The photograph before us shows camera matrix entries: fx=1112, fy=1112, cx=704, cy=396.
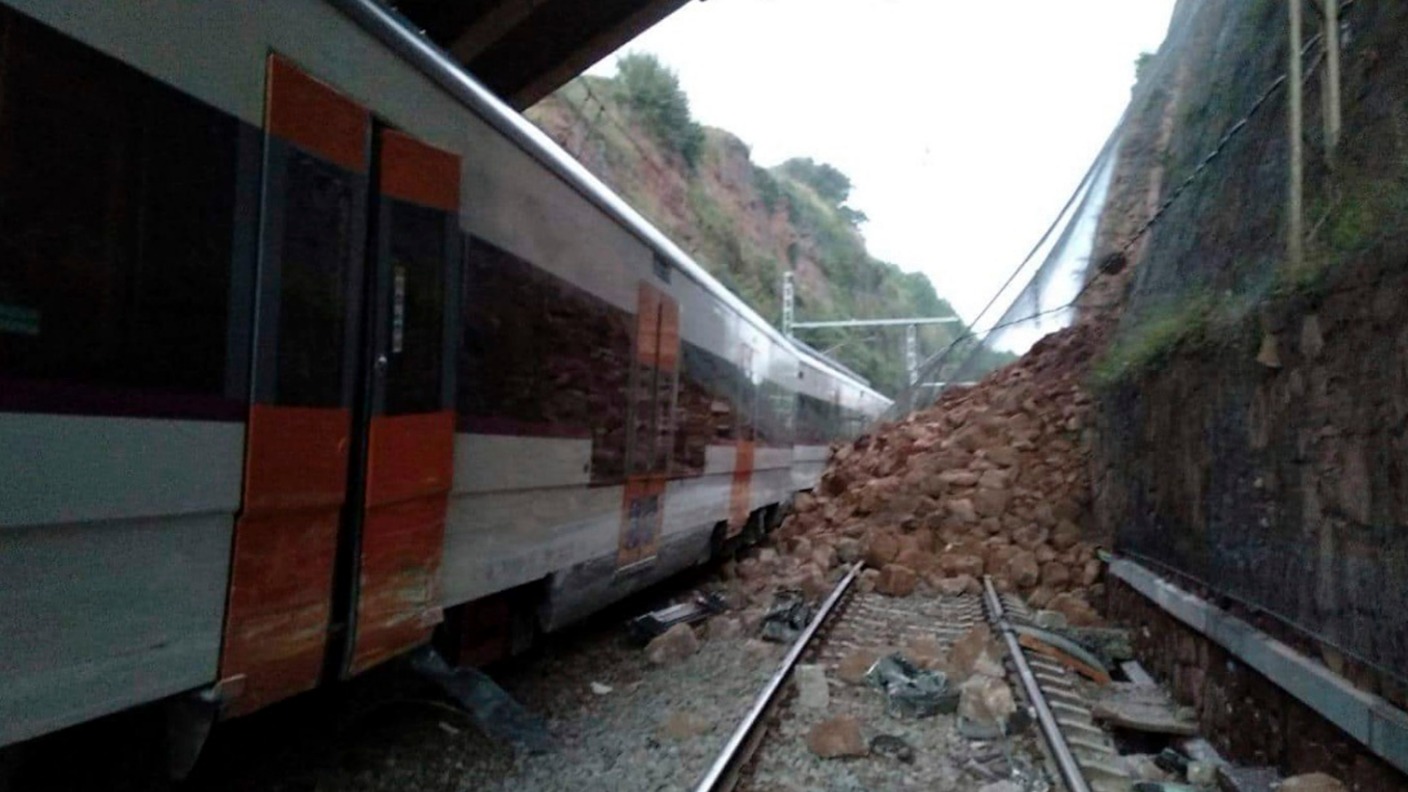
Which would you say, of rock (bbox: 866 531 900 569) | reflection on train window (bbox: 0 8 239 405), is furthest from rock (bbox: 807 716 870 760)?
rock (bbox: 866 531 900 569)

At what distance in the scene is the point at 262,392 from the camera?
3365 mm

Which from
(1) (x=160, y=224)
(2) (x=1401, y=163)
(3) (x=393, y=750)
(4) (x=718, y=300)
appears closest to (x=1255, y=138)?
(2) (x=1401, y=163)

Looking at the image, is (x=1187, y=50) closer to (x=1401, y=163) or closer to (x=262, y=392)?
(x=1401, y=163)

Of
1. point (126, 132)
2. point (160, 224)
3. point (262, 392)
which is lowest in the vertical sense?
point (262, 392)

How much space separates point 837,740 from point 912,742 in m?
0.52

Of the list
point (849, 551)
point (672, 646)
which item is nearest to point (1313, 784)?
point (672, 646)

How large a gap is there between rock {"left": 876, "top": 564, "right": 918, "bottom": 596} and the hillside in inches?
530

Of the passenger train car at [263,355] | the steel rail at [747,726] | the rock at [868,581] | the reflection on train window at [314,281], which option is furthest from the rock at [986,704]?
the rock at [868,581]

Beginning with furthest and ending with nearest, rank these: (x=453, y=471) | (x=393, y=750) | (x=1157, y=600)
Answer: (x=1157, y=600), (x=393, y=750), (x=453, y=471)

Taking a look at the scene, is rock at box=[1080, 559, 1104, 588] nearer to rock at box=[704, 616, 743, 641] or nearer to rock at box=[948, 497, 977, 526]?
rock at box=[948, 497, 977, 526]

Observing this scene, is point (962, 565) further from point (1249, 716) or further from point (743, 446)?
point (1249, 716)

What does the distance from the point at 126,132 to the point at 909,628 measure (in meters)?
7.95

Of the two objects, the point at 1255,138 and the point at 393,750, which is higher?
the point at 1255,138

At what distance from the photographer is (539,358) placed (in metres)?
5.71
